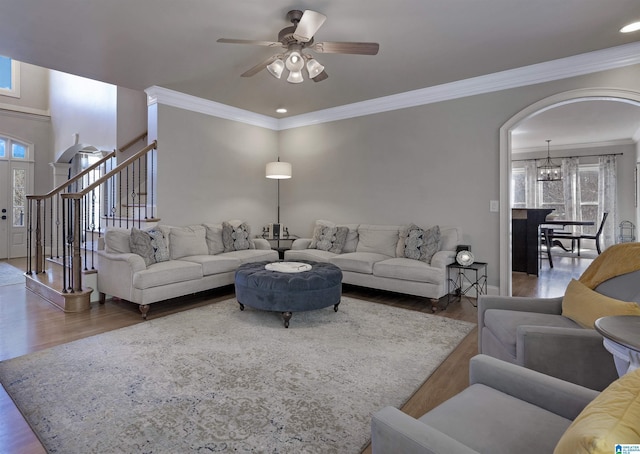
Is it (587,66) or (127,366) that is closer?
(127,366)

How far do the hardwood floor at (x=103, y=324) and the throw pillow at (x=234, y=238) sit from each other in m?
0.60

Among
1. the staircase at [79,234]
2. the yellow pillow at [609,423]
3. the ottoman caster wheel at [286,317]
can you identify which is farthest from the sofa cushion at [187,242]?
the yellow pillow at [609,423]

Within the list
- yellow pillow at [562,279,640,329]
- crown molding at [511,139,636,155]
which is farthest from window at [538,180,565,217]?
yellow pillow at [562,279,640,329]

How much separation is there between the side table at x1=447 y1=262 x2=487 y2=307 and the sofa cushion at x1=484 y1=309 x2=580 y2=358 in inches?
80.7

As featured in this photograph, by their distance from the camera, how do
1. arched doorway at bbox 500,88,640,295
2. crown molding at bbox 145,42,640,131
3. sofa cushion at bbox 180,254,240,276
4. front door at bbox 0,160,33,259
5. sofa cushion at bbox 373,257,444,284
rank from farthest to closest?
front door at bbox 0,160,33,259 → sofa cushion at bbox 180,254,240,276 → arched doorway at bbox 500,88,640,295 → sofa cushion at bbox 373,257,444,284 → crown molding at bbox 145,42,640,131

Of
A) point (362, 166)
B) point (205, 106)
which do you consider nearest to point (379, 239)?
point (362, 166)

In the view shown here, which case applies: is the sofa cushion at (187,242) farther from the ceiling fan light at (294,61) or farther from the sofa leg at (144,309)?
the ceiling fan light at (294,61)

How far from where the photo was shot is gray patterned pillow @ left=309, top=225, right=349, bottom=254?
5.16 metres

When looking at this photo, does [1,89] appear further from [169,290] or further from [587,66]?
[587,66]

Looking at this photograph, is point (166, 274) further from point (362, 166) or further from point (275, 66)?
point (362, 166)

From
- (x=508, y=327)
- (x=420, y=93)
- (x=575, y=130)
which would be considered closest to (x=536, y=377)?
(x=508, y=327)

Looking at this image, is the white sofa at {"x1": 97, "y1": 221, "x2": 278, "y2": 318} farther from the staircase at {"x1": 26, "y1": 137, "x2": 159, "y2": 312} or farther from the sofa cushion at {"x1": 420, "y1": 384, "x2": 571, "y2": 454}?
the sofa cushion at {"x1": 420, "y1": 384, "x2": 571, "y2": 454}

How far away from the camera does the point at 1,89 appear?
738 centimetres

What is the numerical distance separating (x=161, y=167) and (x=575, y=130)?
8.17 meters
